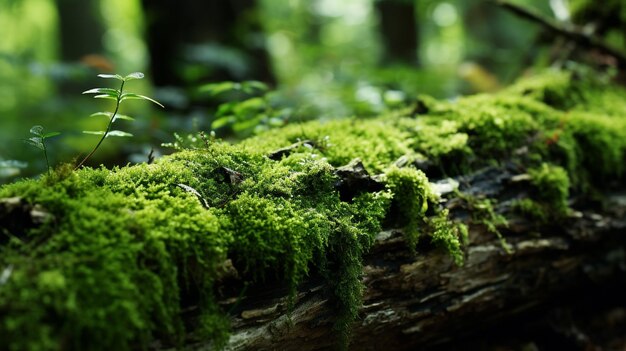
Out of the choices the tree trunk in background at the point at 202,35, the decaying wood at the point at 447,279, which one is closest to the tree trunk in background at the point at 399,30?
the tree trunk in background at the point at 202,35

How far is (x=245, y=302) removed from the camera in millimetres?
1806

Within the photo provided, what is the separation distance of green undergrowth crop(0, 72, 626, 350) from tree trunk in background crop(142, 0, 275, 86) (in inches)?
127

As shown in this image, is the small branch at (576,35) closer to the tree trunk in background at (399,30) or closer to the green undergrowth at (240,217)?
the green undergrowth at (240,217)

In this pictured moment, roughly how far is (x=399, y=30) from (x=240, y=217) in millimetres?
8092

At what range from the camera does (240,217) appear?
1848 mm

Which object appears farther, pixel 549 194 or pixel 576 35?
pixel 576 35

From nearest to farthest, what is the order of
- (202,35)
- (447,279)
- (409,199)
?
1. (409,199)
2. (447,279)
3. (202,35)

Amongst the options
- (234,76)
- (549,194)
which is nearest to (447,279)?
(549,194)

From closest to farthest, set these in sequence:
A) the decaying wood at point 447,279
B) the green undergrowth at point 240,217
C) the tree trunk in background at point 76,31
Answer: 1. the green undergrowth at point 240,217
2. the decaying wood at point 447,279
3. the tree trunk in background at point 76,31

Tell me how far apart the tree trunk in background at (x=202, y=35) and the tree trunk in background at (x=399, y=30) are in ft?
12.4

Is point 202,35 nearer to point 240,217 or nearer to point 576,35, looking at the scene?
point 576,35

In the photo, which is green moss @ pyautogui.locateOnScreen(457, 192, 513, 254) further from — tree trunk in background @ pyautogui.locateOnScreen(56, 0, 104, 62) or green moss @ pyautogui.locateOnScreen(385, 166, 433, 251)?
tree trunk in background @ pyautogui.locateOnScreen(56, 0, 104, 62)

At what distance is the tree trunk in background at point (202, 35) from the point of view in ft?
18.9

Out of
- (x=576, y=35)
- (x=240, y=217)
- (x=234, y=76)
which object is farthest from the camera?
(x=234, y=76)
